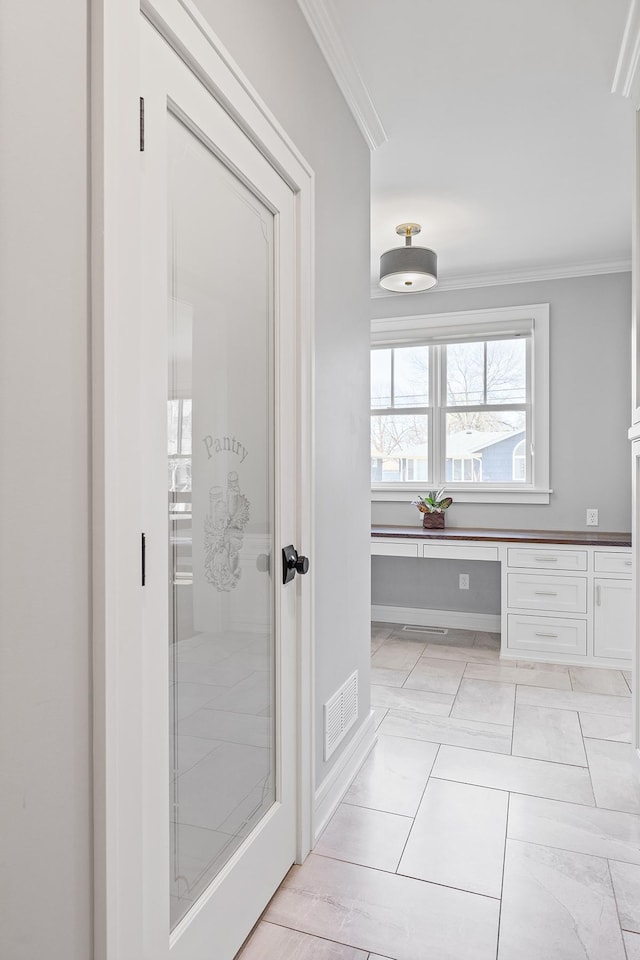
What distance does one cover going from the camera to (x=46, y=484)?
854 millimetres

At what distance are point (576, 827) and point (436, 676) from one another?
1513 mm

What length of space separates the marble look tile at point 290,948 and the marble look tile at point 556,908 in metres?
0.39

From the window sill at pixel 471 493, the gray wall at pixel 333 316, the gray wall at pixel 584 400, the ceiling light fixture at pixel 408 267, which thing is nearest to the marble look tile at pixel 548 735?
the gray wall at pixel 333 316

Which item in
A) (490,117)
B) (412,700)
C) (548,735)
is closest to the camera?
(490,117)

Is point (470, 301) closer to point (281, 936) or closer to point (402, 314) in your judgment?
point (402, 314)

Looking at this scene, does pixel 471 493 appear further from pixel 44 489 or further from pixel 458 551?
pixel 44 489

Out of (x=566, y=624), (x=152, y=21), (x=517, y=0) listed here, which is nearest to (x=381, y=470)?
(x=566, y=624)

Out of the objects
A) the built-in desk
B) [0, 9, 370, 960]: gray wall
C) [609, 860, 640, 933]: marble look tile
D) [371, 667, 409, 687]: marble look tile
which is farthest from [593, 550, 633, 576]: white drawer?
[0, 9, 370, 960]: gray wall

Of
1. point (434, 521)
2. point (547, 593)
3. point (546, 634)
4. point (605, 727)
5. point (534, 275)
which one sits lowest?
point (605, 727)

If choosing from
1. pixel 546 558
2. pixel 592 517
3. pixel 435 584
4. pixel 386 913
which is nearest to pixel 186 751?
pixel 386 913

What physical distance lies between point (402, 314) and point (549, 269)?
1.10m

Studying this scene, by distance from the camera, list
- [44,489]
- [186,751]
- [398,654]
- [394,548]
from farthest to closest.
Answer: [394,548] < [398,654] < [186,751] < [44,489]

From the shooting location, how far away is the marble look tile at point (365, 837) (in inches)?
73.2

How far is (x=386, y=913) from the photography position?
162 centimetres
